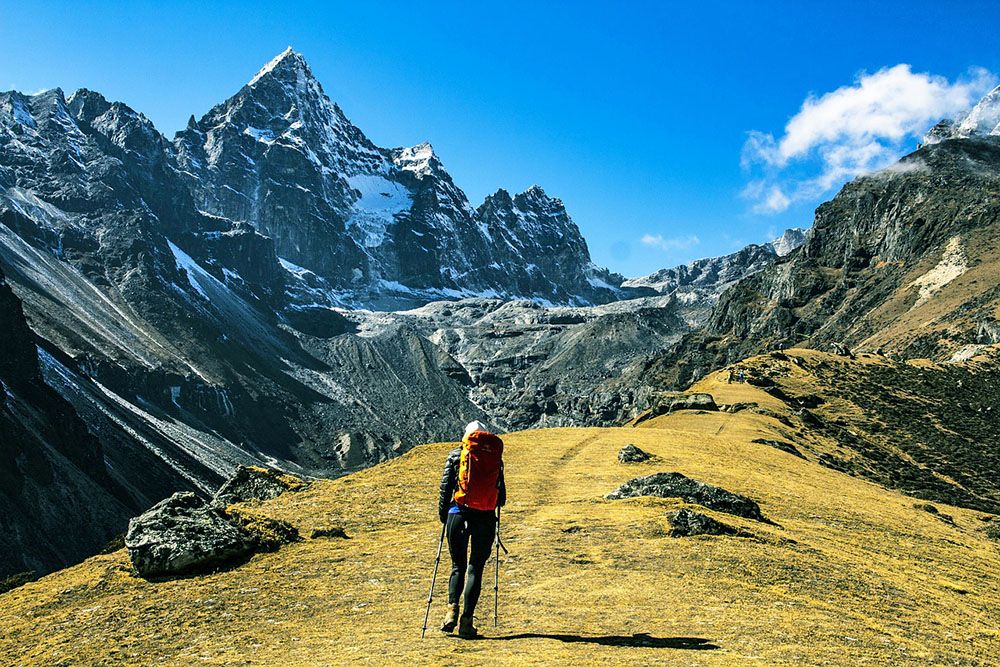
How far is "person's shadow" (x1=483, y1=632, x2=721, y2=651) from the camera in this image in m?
10.8

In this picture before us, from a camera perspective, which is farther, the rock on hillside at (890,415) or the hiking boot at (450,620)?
the rock on hillside at (890,415)

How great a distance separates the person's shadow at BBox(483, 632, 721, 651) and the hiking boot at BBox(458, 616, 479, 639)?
307 mm

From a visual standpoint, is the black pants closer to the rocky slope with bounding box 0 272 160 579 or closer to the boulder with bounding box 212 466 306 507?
A: the boulder with bounding box 212 466 306 507

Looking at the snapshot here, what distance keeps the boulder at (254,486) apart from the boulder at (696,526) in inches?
520

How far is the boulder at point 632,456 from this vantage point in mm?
29766

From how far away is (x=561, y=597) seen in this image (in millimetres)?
13742

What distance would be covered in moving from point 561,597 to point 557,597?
8 cm

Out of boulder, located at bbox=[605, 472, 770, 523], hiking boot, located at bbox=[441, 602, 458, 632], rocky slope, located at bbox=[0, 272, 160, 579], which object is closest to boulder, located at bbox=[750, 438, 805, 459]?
boulder, located at bbox=[605, 472, 770, 523]

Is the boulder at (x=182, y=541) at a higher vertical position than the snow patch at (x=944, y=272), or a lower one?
lower

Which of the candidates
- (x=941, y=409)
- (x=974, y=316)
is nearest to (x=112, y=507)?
(x=941, y=409)

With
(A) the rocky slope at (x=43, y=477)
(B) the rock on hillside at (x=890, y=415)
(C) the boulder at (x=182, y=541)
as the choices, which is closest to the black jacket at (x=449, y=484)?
(C) the boulder at (x=182, y=541)

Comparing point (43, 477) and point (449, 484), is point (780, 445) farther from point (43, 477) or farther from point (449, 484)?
point (43, 477)

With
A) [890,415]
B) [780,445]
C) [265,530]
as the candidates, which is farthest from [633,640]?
[890,415]

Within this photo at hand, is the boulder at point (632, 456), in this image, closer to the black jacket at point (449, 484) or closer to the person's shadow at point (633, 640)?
the black jacket at point (449, 484)
